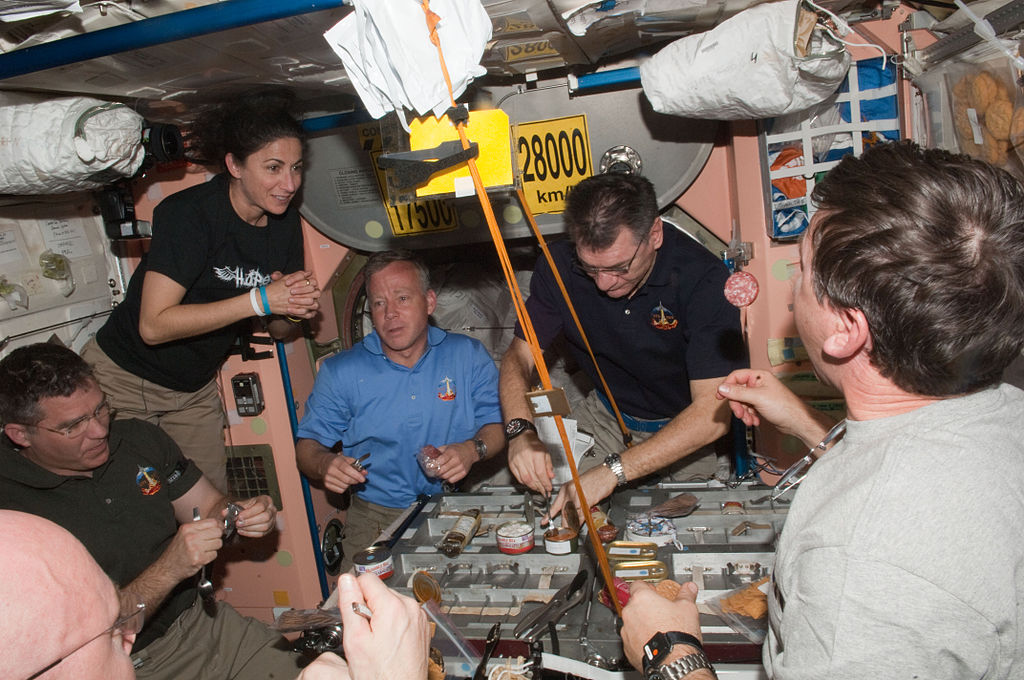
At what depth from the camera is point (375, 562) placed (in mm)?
2230

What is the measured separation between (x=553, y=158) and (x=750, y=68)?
1290 millimetres

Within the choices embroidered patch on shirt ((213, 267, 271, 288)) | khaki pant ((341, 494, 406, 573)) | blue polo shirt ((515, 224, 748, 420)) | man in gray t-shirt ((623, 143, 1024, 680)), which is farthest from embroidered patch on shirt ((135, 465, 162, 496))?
man in gray t-shirt ((623, 143, 1024, 680))

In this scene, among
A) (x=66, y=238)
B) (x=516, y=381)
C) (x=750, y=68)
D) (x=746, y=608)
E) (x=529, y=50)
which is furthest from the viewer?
(x=66, y=238)

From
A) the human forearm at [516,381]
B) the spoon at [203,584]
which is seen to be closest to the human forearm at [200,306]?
the spoon at [203,584]

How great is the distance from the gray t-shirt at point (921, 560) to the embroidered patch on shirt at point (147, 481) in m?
2.61

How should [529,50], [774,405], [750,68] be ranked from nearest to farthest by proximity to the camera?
[774,405], [750,68], [529,50]

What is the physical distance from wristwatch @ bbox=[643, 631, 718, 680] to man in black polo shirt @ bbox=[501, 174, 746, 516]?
35.5 inches

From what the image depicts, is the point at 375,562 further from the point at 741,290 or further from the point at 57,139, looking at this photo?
the point at 57,139

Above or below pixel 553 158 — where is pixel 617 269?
below

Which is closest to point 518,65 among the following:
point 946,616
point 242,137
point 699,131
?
point 699,131

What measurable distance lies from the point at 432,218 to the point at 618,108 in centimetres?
118

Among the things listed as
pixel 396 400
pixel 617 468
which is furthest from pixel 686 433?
pixel 396 400

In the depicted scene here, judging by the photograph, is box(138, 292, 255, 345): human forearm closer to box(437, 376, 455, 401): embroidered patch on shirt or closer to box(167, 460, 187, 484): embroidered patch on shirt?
box(167, 460, 187, 484): embroidered patch on shirt

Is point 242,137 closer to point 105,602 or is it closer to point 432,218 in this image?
point 432,218
